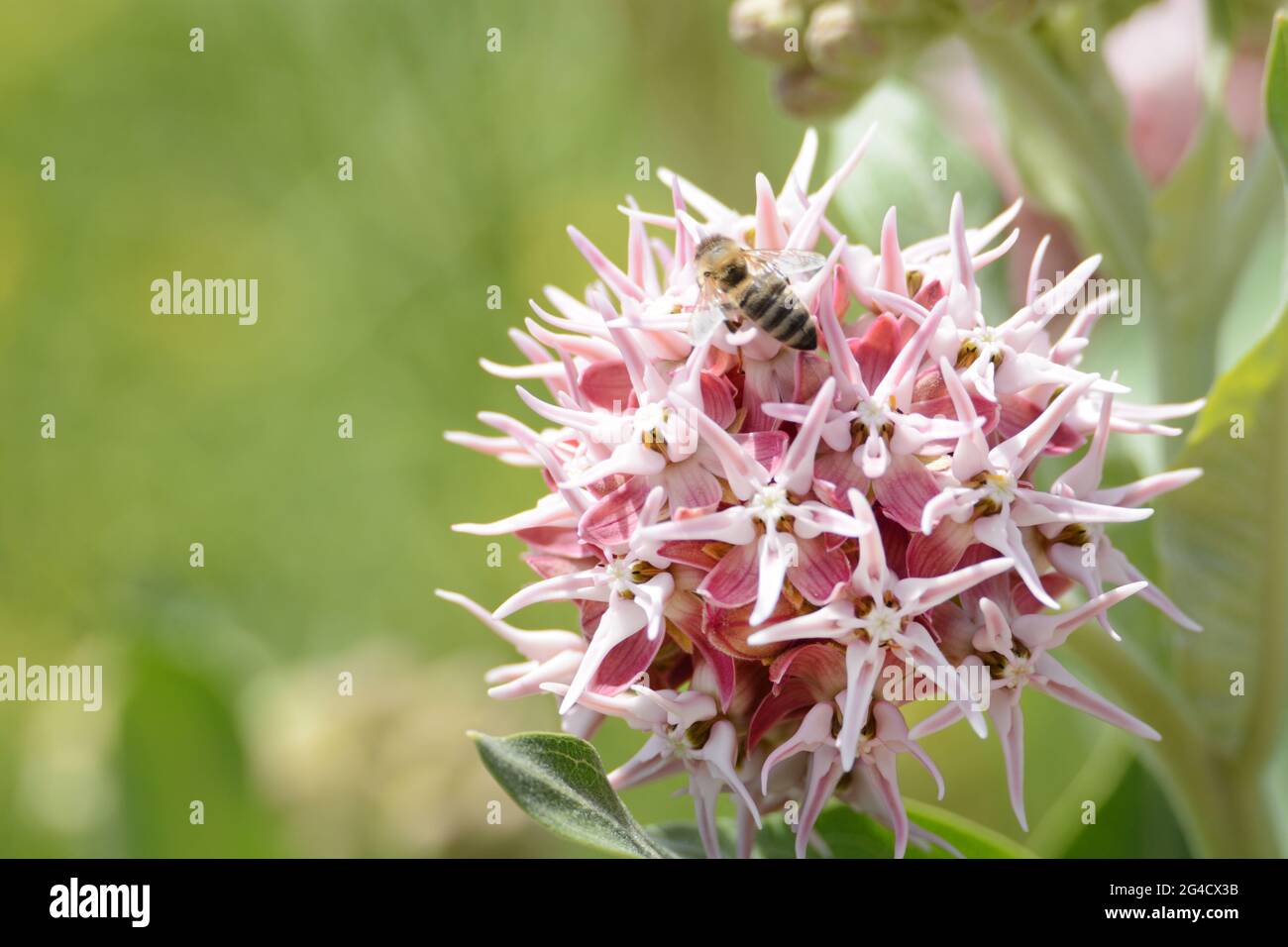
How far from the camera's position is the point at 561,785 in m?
1.08

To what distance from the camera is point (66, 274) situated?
3764 millimetres

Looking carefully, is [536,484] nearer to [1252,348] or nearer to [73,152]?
[73,152]

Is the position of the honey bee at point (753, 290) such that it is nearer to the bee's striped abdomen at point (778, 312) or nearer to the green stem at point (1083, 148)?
the bee's striped abdomen at point (778, 312)

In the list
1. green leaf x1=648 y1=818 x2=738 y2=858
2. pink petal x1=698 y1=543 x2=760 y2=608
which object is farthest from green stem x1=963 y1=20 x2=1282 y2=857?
pink petal x1=698 y1=543 x2=760 y2=608

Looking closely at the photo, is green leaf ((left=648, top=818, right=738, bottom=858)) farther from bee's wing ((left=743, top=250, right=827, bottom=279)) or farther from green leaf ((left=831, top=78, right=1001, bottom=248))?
green leaf ((left=831, top=78, right=1001, bottom=248))

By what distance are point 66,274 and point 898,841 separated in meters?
3.37

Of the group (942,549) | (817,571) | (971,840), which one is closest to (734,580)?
(817,571)

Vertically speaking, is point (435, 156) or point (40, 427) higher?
point (435, 156)

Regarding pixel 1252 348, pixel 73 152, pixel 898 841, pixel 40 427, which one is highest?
pixel 73 152

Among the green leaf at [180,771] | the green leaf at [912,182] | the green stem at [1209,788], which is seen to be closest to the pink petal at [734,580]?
the green stem at [1209,788]

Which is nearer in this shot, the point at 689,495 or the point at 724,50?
the point at 689,495

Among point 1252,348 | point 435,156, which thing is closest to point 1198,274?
point 1252,348

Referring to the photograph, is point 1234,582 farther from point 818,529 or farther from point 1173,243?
point 818,529

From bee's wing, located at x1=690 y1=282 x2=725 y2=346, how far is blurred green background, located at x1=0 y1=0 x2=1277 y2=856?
174cm
